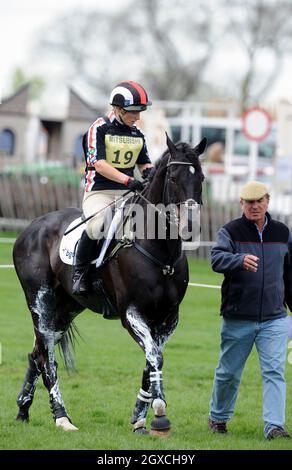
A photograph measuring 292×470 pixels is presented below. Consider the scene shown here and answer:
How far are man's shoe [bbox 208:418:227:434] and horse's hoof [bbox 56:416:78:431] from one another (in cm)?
115

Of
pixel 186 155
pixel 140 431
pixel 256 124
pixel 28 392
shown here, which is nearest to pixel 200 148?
pixel 186 155

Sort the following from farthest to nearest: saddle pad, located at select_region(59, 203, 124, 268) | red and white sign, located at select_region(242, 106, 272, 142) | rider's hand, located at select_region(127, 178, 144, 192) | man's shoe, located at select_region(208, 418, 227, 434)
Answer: red and white sign, located at select_region(242, 106, 272, 142) < saddle pad, located at select_region(59, 203, 124, 268) < man's shoe, located at select_region(208, 418, 227, 434) < rider's hand, located at select_region(127, 178, 144, 192)

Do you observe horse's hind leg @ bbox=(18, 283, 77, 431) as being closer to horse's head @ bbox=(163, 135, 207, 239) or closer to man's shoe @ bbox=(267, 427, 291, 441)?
man's shoe @ bbox=(267, 427, 291, 441)

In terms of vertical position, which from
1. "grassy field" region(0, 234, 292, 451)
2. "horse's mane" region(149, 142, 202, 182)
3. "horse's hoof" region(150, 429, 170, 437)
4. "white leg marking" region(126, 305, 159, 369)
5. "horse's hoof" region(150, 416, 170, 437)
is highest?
"horse's mane" region(149, 142, 202, 182)

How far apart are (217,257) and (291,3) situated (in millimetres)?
46526

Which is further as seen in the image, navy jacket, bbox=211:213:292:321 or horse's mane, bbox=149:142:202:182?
navy jacket, bbox=211:213:292:321

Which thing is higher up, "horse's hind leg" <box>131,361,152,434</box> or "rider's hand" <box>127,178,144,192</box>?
"rider's hand" <box>127,178,144,192</box>

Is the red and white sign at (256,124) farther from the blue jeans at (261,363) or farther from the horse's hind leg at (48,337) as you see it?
the blue jeans at (261,363)

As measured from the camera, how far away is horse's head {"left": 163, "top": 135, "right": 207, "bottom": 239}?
728 centimetres

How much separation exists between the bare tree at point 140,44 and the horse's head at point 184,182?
47.2 m

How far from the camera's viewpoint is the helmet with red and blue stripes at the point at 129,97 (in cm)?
810

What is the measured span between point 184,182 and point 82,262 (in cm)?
145
